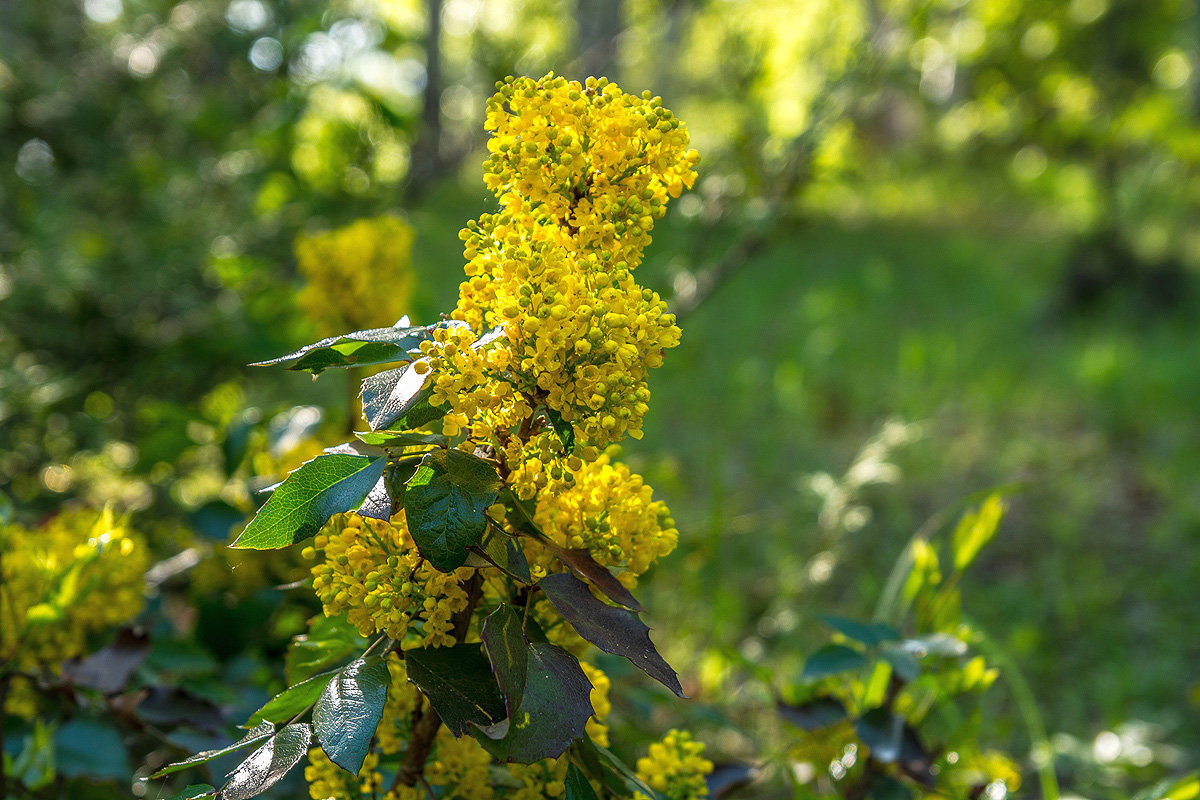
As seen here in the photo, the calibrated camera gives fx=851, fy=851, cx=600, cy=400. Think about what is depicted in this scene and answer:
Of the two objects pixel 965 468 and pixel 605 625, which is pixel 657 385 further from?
pixel 605 625

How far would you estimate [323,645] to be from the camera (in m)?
0.77

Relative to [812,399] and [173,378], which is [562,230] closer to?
[173,378]

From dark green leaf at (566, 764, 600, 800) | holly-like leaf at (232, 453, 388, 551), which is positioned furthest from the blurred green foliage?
dark green leaf at (566, 764, 600, 800)

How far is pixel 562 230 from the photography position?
28.5 inches

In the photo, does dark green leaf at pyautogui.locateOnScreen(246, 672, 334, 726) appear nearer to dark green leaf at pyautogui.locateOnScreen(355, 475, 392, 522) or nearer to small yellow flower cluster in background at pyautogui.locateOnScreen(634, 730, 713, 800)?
dark green leaf at pyautogui.locateOnScreen(355, 475, 392, 522)

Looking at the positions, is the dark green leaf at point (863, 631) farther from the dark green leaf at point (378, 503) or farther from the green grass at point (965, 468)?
the dark green leaf at point (378, 503)

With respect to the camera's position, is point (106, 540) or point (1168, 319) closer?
point (106, 540)

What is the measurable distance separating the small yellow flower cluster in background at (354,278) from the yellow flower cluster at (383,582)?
896 mm

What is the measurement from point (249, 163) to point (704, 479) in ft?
6.80

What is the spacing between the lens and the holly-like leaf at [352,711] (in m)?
0.62

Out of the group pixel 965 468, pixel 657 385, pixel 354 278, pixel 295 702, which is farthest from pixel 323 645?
pixel 657 385

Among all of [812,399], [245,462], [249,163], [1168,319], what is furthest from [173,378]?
[1168,319]

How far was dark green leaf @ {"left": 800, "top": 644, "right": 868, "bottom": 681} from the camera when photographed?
A: 1.21 meters

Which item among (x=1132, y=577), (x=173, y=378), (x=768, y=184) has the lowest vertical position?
(x=1132, y=577)
